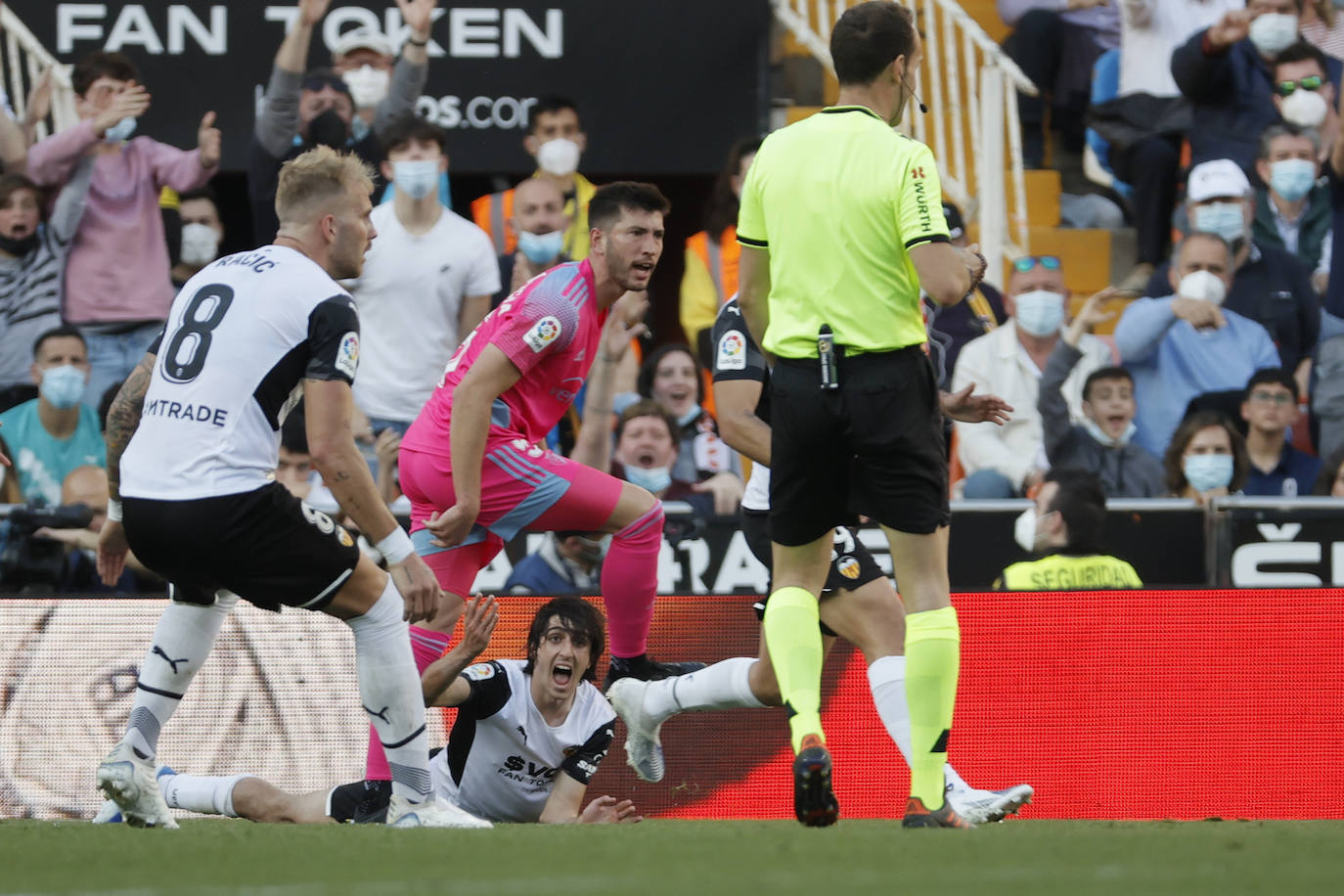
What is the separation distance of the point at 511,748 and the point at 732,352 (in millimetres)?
1724

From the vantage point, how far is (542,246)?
10430 millimetres

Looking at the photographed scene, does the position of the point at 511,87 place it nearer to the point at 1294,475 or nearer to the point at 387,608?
the point at 1294,475

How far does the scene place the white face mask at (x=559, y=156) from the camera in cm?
1092

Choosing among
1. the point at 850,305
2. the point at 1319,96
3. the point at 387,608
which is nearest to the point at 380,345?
the point at 387,608

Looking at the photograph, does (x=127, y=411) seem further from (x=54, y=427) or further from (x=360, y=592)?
(x=54, y=427)

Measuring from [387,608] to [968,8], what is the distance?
848cm

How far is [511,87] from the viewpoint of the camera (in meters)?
11.9

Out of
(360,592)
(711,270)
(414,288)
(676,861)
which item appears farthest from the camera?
(711,270)

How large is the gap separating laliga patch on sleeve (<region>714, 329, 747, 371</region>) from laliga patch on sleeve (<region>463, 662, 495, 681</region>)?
1486 millimetres

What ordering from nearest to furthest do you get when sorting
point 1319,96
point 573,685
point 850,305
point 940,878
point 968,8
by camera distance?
point 940,878
point 850,305
point 573,685
point 1319,96
point 968,8

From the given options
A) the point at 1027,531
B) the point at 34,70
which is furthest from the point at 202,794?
the point at 34,70

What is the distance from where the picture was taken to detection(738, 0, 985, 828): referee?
5480 mm

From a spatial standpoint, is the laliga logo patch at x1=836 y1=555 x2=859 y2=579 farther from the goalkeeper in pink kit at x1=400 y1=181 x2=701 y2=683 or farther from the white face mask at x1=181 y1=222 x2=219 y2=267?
the white face mask at x1=181 y1=222 x2=219 y2=267

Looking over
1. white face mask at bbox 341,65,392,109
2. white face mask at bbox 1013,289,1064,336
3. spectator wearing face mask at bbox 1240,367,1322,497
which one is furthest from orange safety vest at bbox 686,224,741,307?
spectator wearing face mask at bbox 1240,367,1322,497
